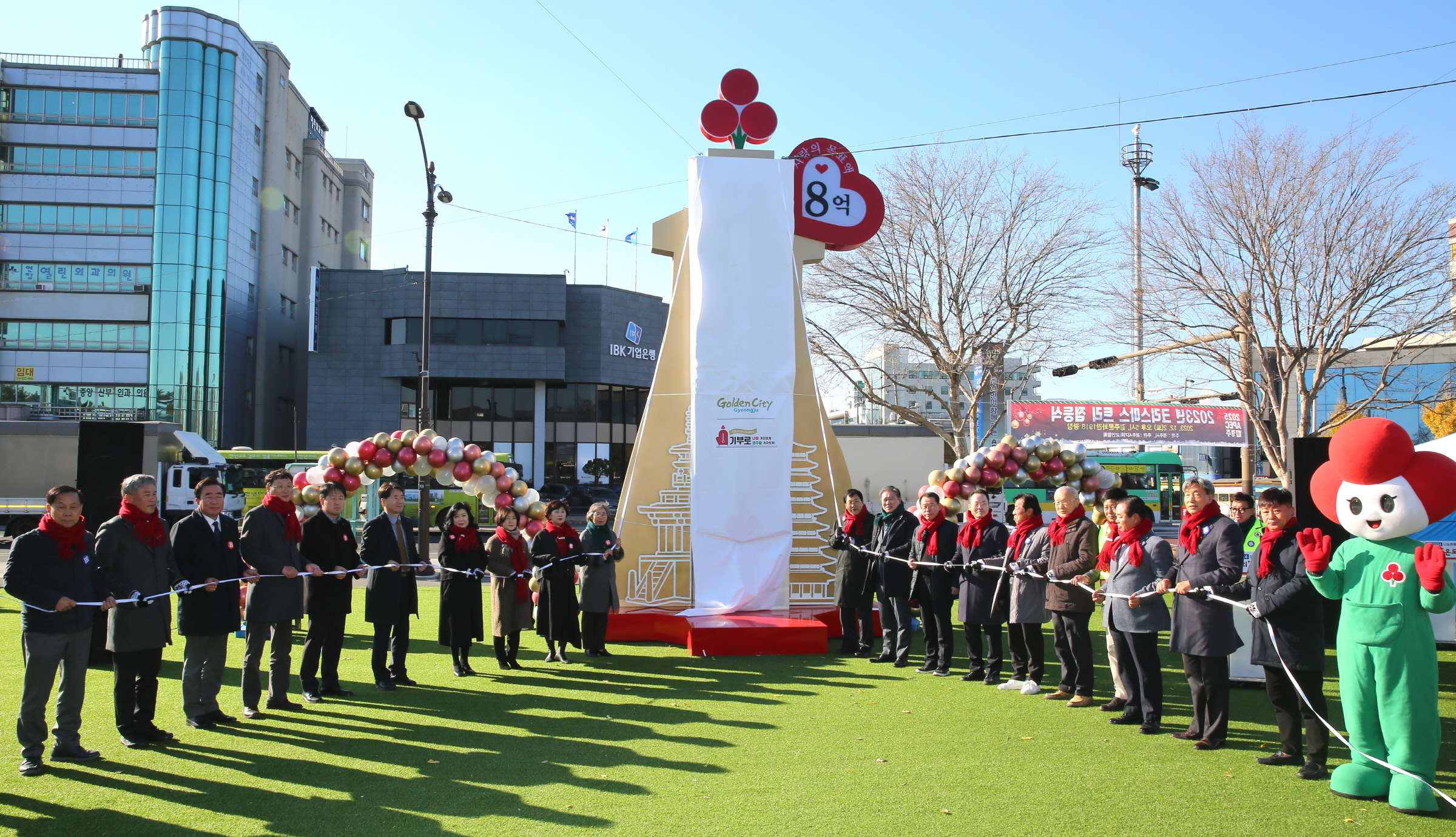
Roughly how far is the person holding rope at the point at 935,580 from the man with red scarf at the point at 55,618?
237 inches

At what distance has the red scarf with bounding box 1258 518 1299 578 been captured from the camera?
5.10m

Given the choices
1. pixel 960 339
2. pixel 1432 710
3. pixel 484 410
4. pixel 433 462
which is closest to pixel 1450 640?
pixel 1432 710

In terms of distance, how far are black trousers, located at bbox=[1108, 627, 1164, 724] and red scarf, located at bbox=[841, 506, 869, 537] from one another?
3.00m

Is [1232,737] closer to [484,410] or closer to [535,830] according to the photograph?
[535,830]

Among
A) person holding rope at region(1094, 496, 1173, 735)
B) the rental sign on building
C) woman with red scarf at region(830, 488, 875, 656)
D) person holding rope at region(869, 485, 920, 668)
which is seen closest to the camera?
person holding rope at region(1094, 496, 1173, 735)

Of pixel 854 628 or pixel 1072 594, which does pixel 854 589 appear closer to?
pixel 854 628

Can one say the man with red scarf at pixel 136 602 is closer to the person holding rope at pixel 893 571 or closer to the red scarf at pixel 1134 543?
the person holding rope at pixel 893 571

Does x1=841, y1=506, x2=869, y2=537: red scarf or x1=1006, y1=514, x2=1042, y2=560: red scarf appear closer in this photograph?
x1=1006, y1=514, x2=1042, y2=560: red scarf

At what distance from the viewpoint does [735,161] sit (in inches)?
397

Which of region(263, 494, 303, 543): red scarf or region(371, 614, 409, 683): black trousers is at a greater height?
region(263, 494, 303, 543): red scarf

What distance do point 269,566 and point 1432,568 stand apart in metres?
6.78

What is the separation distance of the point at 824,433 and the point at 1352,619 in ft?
19.5

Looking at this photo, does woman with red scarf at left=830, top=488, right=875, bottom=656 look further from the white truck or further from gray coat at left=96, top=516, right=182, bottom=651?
the white truck

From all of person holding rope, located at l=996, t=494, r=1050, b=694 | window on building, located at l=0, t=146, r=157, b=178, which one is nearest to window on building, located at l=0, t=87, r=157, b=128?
window on building, located at l=0, t=146, r=157, b=178
